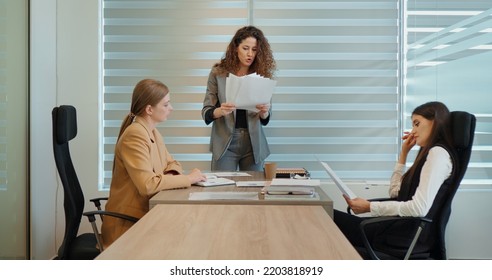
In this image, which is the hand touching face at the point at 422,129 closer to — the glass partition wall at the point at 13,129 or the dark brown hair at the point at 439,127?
the dark brown hair at the point at 439,127

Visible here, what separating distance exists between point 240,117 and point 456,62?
164 cm

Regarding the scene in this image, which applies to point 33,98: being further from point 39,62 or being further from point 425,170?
point 425,170

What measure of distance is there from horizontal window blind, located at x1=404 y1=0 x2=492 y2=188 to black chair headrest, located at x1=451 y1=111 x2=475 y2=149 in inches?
59.4

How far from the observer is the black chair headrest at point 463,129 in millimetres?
2738

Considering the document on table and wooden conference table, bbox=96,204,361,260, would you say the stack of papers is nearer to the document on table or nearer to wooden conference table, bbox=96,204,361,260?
the document on table

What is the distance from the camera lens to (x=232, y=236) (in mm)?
1814

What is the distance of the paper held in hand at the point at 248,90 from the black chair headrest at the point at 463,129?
3.91 ft

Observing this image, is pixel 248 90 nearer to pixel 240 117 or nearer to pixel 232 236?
pixel 240 117

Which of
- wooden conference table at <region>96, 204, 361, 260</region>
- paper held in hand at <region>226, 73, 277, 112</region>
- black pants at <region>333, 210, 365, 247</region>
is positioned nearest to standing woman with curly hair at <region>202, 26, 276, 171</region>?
paper held in hand at <region>226, 73, 277, 112</region>

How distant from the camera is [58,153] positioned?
2732mm

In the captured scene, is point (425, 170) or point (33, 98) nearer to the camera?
point (425, 170)

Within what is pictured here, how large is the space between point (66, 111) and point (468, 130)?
1.77 metres

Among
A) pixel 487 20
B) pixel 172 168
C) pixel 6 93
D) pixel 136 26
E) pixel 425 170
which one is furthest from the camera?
pixel 136 26
